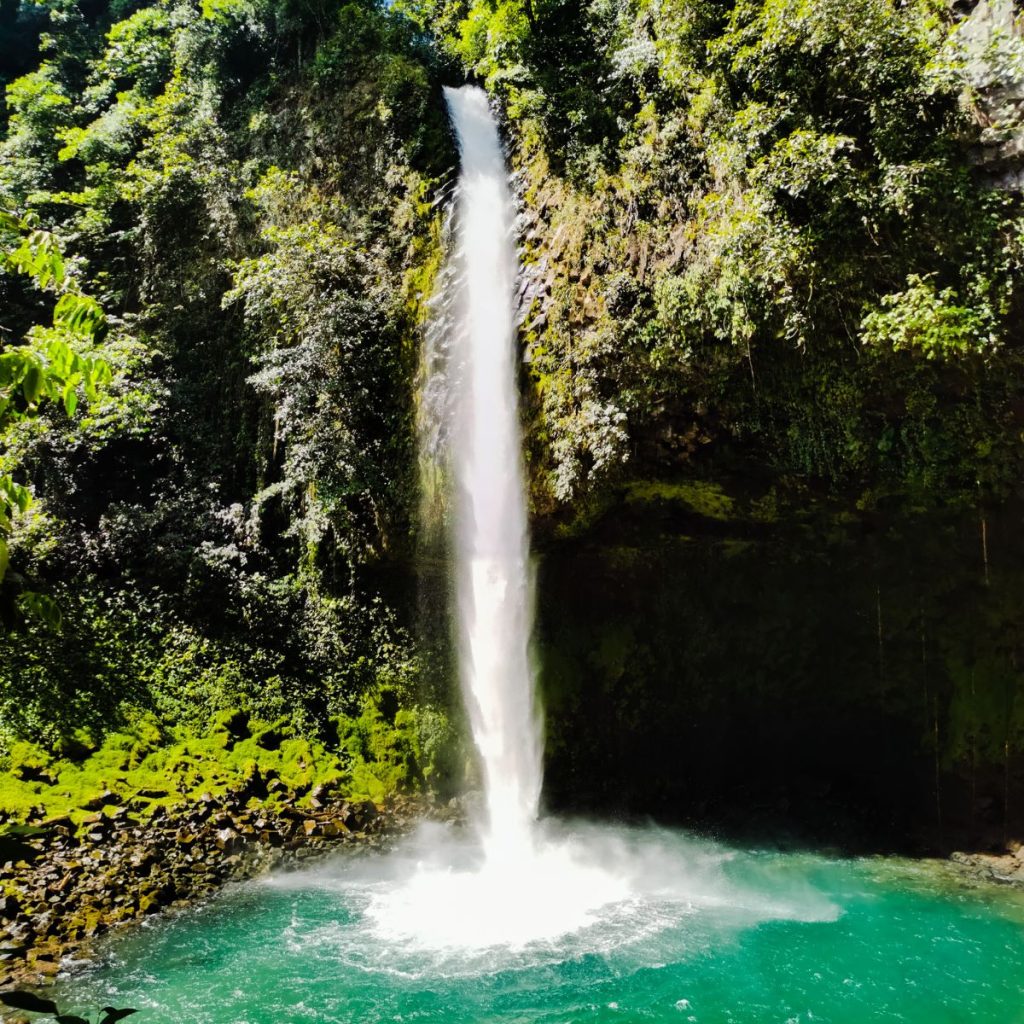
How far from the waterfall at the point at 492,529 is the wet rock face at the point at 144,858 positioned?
5.49 feet

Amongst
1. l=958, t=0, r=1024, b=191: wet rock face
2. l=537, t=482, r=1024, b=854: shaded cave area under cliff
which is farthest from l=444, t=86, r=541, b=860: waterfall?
l=958, t=0, r=1024, b=191: wet rock face

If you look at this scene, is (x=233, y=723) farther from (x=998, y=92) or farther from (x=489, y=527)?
(x=998, y=92)

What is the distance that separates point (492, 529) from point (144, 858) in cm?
585

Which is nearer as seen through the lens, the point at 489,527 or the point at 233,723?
the point at 489,527

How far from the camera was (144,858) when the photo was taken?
28.4 feet

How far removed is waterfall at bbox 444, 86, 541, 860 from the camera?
1010 cm

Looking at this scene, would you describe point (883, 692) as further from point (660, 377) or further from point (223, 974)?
point (223, 974)

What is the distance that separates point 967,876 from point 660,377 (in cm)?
673

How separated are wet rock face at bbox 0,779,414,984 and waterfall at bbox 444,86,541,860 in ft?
5.49

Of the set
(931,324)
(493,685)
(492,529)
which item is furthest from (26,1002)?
(493,685)

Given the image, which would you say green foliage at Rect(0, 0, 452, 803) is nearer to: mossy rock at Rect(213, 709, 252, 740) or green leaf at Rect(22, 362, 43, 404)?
mossy rock at Rect(213, 709, 252, 740)

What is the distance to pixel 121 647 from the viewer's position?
11766 mm

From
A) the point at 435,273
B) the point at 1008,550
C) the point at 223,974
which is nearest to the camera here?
the point at 223,974

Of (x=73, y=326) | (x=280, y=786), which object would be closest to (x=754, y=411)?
(x=73, y=326)
